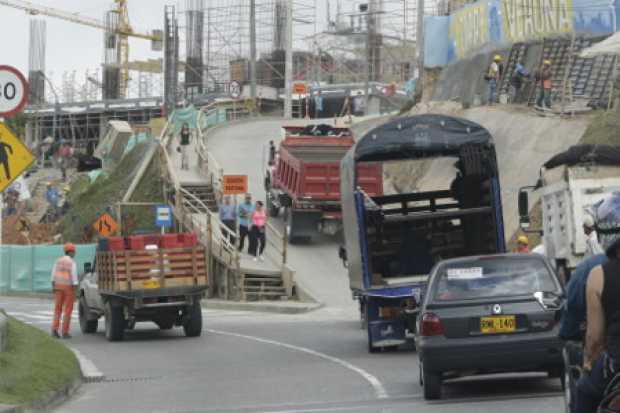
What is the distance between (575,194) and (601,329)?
13.1m

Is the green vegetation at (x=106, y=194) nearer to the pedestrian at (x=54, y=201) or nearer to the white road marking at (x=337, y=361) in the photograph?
the pedestrian at (x=54, y=201)

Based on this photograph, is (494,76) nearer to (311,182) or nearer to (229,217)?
(311,182)

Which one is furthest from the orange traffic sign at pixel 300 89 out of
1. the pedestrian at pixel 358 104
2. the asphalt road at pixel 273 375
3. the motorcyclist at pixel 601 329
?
the motorcyclist at pixel 601 329

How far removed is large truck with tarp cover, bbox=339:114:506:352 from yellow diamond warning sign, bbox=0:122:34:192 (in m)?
6.26

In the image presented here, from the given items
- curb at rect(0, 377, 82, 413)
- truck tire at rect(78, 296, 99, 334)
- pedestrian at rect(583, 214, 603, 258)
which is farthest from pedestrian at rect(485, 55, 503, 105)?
curb at rect(0, 377, 82, 413)

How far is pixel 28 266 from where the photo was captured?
50281 mm

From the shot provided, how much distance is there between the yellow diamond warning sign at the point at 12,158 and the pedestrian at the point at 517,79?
32.6 metres

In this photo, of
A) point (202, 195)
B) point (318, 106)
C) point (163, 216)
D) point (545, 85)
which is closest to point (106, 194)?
point (202, 195)

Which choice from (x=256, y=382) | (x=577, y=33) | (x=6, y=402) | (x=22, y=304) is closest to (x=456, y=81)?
(x=577, y=33)

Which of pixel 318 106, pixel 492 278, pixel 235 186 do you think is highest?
pixel 318 106

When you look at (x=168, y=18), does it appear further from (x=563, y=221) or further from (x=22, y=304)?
(x=563, y=221)

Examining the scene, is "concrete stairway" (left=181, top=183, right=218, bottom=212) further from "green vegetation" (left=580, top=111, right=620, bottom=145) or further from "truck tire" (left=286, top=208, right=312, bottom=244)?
"green vegetation" (left=580, top=111, right=620, bottom=145)

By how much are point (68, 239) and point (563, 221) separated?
35.4 meters

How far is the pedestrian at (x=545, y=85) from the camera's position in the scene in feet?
145
